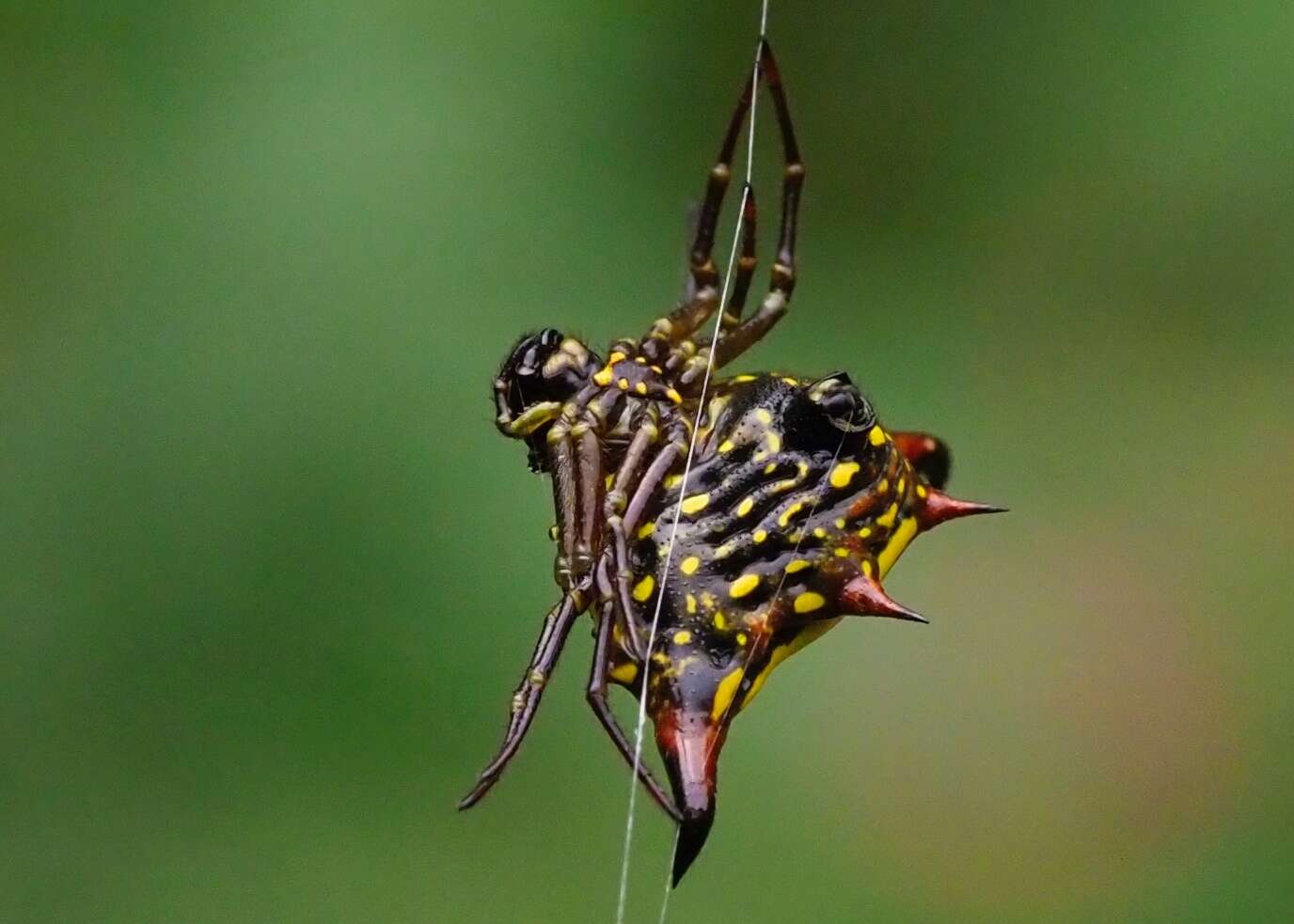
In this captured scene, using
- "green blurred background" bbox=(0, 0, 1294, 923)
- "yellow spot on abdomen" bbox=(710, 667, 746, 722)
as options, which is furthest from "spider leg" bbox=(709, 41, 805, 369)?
"green blurred background" bbox=(0, 0, 1294, 923)

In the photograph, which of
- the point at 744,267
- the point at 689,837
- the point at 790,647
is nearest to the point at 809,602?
the point at 790,647

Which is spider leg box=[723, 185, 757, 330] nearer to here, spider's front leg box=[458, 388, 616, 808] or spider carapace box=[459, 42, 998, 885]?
spider carapace box=[459, 42, 998, 885]

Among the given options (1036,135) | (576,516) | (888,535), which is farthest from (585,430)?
(1036,135)

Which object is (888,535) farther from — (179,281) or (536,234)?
(179,281)

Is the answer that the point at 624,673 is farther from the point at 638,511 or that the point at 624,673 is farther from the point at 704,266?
the point at 704,266

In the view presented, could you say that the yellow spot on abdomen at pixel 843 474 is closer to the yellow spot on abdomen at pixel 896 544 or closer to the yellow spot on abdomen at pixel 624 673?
the yellow spot on abdomen at pixel 896 544

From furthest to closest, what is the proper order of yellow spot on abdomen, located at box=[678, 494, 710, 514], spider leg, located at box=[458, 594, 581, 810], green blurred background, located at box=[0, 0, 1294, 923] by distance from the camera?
green blurred background, located at box=[0, 0, 1294, 923], yellow spot on abdomen, located at box=[678, 494, 710, 514], spider leg, located at box=[458, 594, 581, 810]

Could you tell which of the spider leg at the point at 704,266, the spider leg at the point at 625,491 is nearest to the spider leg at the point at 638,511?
the spider leg at the point at 625,491
